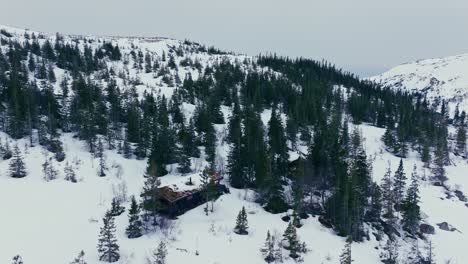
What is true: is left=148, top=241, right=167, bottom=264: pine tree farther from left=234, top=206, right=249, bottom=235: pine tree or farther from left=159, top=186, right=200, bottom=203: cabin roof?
left=234, top=206, right=249, bottom=235: pine tree

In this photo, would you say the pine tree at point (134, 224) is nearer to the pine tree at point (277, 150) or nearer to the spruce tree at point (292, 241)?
the spruce tree at point (292, 241)

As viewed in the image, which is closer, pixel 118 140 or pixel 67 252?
pixel 67 252

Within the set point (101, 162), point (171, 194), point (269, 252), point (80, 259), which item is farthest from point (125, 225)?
point (269, 252)

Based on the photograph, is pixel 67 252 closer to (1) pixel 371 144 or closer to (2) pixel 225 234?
(2) pixel 225 234

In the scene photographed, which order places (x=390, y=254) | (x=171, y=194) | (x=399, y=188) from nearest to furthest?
(x=390, y=254), (x=171, y=194), (x=399, y=188)

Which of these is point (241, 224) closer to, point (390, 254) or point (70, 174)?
point (390, 254)

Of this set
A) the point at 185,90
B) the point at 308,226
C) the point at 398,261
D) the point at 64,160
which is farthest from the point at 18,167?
the point at 185,90

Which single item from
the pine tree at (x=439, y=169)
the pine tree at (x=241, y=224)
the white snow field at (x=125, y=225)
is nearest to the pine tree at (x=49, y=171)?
the white snow field at (x=125, y=225)
